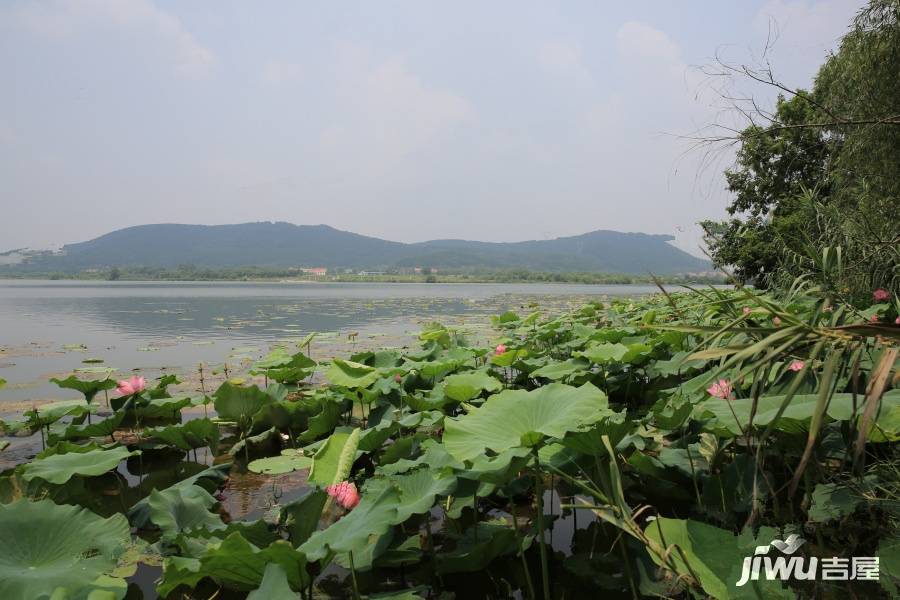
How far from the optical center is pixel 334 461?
76.5 inches

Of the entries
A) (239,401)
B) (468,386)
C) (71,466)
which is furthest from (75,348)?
(468,386)

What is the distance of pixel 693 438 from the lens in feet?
7.38

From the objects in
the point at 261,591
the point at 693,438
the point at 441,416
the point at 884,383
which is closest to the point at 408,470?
the point at 441,416

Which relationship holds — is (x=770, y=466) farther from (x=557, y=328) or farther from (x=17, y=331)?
(x=17, y=331)

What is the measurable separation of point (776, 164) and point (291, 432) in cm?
1558

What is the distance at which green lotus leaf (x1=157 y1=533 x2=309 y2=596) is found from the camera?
48.3 inches

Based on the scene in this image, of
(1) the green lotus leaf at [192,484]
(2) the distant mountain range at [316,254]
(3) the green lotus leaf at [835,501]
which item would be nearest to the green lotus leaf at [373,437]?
(1) the green lotus leaf at [192,484]

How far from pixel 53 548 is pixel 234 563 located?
0.65 m

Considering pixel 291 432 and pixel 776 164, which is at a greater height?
pixel 776 164

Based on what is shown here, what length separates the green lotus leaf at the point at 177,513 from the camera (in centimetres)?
172

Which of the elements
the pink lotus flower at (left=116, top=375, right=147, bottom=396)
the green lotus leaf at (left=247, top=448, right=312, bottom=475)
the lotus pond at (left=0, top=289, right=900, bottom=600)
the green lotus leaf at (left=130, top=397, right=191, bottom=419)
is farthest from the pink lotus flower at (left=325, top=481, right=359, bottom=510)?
the green lotus leaf at (left=130, top=397, right=191, bottom=419)

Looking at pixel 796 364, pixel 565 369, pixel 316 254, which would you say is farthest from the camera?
pixel 316 254

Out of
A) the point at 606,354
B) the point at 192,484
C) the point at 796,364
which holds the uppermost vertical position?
the point at 796,364

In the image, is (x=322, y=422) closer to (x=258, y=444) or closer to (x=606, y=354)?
(x=258, y=444)
